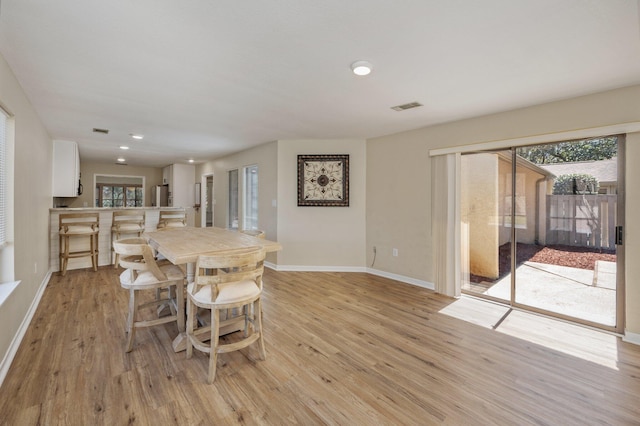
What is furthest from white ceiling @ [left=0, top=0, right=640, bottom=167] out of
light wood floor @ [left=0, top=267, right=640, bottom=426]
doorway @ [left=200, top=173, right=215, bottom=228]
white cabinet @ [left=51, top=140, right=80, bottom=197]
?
doorway @ [left=200, top=173, right=215, bottom=228]

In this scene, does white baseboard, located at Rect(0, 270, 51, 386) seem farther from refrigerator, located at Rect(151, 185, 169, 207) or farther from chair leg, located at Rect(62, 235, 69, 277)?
refrigerator, located at Rect(151, 185, 169, 207)

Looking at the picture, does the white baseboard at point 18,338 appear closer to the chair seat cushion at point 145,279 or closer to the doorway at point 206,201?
the chair seat cushion at point 145,279

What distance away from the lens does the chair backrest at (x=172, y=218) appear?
5.44 meters

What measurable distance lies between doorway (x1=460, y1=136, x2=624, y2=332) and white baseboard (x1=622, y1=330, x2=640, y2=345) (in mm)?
94

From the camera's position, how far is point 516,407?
1695mm

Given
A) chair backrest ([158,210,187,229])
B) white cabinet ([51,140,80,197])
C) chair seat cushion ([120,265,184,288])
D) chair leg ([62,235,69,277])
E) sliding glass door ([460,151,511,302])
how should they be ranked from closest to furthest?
chair seat cushion ([120,265,184,288]) → sliding glass door ([460,151,511,302]) → chair leg ([62,235,69,277]) → white cabinet ([51,140,80,197]) → chair backrest ([158,210,187,229])

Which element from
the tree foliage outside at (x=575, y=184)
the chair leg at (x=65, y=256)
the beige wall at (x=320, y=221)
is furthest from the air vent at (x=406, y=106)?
the chair leg at (x=65, y=256)

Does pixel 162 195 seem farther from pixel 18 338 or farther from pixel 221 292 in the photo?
pixel 221 292

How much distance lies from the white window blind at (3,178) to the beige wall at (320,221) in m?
3.20

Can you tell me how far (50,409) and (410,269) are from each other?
392 centimetres

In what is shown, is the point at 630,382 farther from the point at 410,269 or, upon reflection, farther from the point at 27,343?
the point at 27,343

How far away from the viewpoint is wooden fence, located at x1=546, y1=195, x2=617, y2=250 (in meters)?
2.73

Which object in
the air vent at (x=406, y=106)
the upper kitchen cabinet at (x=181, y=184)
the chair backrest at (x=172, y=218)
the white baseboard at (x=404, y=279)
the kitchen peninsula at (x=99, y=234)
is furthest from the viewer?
the upper kitchen cabinet at (x=181, y=184)

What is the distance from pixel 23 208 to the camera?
2.70m
